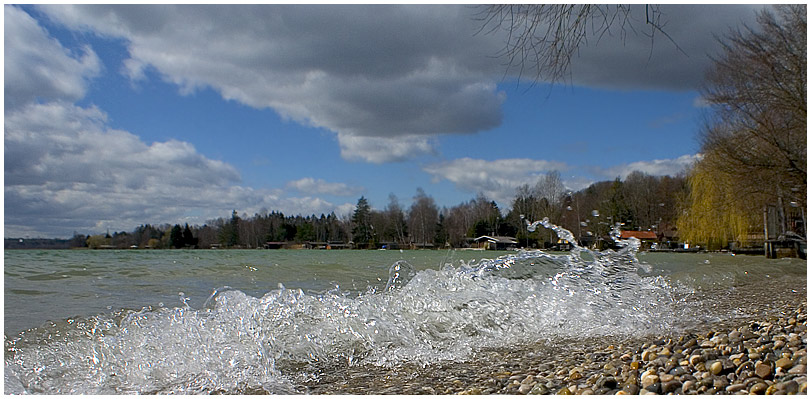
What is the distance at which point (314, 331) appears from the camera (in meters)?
4.98

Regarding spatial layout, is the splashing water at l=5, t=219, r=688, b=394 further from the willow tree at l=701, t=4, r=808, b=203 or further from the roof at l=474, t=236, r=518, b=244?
the roof at l=474, t=236, r=518, b=244

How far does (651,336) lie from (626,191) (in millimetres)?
42897

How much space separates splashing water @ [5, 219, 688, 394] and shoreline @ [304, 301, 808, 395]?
1.24 feet

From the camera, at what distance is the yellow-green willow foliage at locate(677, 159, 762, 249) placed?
22.6 meters

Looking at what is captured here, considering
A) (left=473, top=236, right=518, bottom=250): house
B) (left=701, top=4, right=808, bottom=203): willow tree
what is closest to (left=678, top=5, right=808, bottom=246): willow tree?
(left=701, top=4, right=808, bottom=203): willow tree

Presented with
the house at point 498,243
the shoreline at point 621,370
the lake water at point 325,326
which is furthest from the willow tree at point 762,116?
the house at point 498,243


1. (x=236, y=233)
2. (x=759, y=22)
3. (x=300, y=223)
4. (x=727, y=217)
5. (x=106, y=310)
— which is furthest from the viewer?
(x=300, y=223)

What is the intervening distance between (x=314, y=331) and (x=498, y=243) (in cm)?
4353

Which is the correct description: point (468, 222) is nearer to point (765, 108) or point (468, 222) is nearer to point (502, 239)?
point (502, 239)

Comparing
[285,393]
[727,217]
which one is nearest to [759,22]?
[727,217]

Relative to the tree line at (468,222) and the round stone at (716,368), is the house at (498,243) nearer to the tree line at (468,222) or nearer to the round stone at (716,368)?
the tree line at (468,222)

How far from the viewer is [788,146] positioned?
53.6 ft

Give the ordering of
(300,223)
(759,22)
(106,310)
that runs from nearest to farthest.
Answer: (106,310), (759,22), (300,223)

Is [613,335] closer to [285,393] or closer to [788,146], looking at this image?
[285,393]
